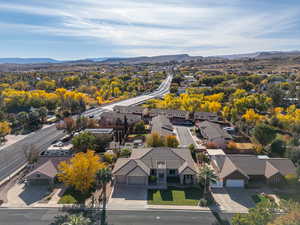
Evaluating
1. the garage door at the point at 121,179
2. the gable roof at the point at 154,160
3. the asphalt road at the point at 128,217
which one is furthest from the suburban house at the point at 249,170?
the garage door at the point at 121,179

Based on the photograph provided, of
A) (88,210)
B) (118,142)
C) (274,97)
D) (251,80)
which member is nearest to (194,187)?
(88,210)

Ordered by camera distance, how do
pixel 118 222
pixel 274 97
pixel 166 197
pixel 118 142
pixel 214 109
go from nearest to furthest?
pixel 118 222 < pixel 166 197 < pixel 118 142 < pixel 214 109 < pixel 274 97

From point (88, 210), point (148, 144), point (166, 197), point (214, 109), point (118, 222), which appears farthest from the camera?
point (214, 109)


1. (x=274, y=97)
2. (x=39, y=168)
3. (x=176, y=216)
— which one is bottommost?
(x=176, y=216)

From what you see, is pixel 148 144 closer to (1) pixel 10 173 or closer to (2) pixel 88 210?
(2) pixel 88 210

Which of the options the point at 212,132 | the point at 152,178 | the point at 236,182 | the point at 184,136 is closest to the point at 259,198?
the point at 236,182

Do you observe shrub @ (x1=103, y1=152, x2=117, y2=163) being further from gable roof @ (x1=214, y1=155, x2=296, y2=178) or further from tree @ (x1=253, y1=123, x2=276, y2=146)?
tree @ (x1=253, y1=123, x2=276, y2=146)

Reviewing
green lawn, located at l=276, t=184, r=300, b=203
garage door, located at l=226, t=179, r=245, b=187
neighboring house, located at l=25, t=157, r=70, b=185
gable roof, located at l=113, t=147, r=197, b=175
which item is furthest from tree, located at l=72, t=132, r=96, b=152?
green lawn, located at l=276, t=184, r=300, b=203
